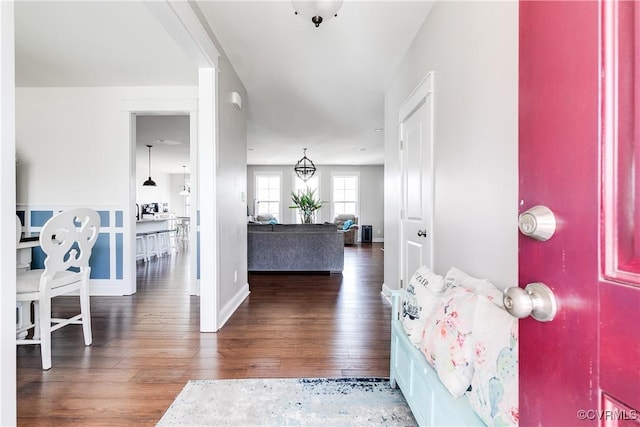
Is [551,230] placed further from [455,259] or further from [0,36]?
[455,259]

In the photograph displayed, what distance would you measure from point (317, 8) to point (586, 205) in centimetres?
203

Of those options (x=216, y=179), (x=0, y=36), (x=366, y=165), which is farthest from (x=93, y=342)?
(x=366, y=165)

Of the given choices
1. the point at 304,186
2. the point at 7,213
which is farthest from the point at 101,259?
the point at 304,186

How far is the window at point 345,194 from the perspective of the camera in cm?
1032

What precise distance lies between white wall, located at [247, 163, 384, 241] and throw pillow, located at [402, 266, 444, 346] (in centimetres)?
851

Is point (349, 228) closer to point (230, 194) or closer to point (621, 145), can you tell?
point (230, 194)

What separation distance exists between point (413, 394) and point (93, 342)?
8.00 ft

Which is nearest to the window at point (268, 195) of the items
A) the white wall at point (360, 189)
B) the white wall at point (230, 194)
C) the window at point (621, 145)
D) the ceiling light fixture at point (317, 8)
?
the white wall at point (360, 189)

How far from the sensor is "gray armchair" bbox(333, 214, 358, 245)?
920cm

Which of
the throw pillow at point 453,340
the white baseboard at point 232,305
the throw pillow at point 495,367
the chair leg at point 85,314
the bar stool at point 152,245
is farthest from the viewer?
the bar stool at point 152,245

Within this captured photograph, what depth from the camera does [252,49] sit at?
9.52ft

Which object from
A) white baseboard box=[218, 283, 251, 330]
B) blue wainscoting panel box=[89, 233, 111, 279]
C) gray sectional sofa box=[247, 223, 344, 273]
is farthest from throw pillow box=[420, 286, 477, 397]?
blue wainscoting panel box=[89, 233, 111, 279]

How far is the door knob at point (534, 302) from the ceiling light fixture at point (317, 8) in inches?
79.2

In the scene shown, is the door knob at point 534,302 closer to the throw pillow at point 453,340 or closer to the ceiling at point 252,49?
the throw pillow at point 453,340
